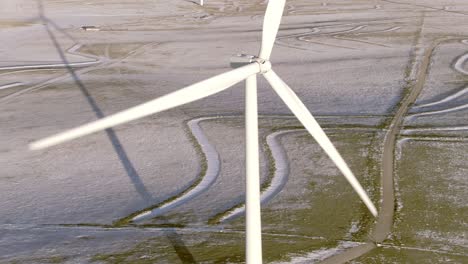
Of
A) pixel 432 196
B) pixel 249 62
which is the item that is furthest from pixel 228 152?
pixel 249 62

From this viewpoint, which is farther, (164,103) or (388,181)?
(388,181)

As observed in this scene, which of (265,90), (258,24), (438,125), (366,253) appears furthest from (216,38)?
(366,253)

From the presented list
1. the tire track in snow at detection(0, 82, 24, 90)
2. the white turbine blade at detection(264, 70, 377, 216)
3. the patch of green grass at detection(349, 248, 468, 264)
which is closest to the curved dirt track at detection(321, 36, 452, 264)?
the patch of green grass at detection(349, 248, 468, 264)

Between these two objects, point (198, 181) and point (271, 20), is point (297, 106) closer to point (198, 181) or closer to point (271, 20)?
point (271, 20)

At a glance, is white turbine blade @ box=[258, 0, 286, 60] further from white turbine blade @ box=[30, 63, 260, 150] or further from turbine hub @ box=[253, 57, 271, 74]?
white turbine blade @ box=[30, 63, 260, 150]

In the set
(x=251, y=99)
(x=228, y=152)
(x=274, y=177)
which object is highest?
(x=228, y=152)

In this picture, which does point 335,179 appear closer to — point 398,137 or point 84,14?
point 398,137

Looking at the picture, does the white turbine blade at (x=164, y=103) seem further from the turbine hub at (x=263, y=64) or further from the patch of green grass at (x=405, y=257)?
the patch of green grass at (x=405, y=257)
